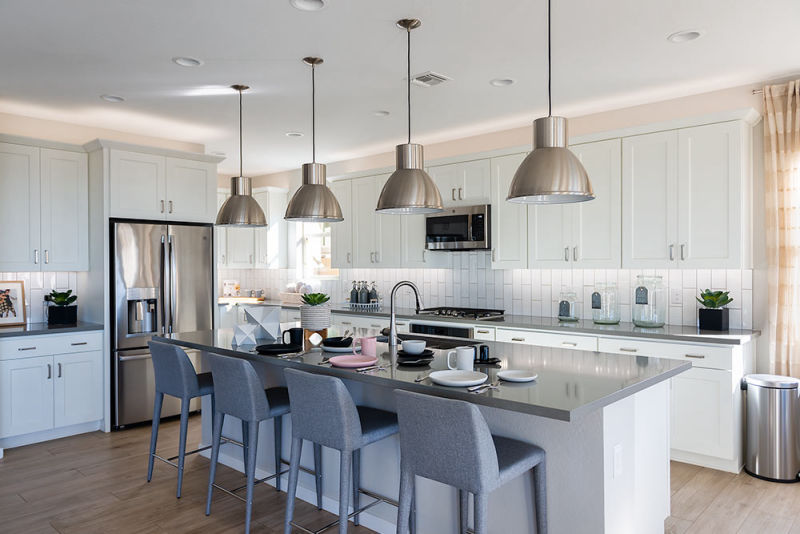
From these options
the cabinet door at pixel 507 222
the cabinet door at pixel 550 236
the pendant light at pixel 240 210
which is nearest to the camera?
the pendant light at pixel 240 210

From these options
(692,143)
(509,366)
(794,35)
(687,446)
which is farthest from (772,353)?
(509,366)

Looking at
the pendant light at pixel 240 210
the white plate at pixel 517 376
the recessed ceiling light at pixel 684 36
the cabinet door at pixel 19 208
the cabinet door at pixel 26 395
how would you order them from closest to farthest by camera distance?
the white plate at pixel 517 376
the recessed ceiling light at pixel 684 36
the pendant light at pixel 240 210
the cabinet door at pixel 26 395
the cabinet door at pixel 19 208

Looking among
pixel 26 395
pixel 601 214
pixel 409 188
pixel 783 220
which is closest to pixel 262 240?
pixel 26 395

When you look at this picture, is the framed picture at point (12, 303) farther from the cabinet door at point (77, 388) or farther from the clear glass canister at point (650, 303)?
the clear glass canister at point (650, 303)

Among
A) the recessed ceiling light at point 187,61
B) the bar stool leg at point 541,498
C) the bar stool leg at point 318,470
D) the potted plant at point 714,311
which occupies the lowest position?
the bar stool leg at point 318,470

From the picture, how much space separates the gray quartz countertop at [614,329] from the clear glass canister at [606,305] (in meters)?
0.08

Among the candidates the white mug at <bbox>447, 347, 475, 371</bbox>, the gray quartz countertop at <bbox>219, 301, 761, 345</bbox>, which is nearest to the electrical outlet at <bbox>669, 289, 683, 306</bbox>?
the gray quartz countertop at <bbox>219, 301, 761, 345</bbox>

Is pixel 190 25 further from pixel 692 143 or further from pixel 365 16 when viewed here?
pixel 692 143

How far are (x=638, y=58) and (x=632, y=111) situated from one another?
1159mm

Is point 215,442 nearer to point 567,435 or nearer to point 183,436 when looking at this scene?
point 183,436

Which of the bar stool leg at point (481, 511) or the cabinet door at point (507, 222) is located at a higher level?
the cabinet door at point (507, 222)

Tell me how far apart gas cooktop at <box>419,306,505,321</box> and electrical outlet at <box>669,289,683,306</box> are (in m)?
1.41

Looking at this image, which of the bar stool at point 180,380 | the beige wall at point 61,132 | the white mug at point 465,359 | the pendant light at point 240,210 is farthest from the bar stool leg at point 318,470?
the beige wall at point 61,132

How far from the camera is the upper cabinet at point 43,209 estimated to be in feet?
14.8
